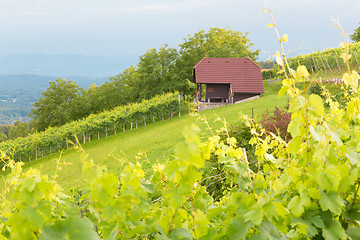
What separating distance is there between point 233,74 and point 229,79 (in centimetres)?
100

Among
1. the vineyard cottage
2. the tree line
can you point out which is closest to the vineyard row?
the vineyard cottage

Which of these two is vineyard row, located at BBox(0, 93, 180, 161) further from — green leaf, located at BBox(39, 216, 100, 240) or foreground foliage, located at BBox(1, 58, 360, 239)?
green leaf, located at BBox(39, 216, 100, 240)

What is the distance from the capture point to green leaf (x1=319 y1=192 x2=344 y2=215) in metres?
1.49

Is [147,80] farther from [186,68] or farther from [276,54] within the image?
[276,54]

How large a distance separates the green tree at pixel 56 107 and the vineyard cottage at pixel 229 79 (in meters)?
23.0

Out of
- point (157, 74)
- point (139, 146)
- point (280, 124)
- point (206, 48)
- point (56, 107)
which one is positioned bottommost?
point (139, 146)

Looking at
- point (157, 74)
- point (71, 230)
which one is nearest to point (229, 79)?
point (157, 74)

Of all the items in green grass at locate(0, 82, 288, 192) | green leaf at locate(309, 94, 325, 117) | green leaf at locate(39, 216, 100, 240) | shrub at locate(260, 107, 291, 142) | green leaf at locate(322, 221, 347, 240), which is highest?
green leaf at locate(309, 94, 325, 117)

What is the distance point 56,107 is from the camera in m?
44.3

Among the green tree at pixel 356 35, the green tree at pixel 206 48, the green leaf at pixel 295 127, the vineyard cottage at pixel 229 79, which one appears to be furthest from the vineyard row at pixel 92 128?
the green tree at pixel 356 35

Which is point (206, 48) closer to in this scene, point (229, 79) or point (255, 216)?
point (229, 79)

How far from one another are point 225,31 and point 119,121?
91.0 ft

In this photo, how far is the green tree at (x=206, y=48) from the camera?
1681 inches

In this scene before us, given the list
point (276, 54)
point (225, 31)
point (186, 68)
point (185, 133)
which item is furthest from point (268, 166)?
point (225, 31)
